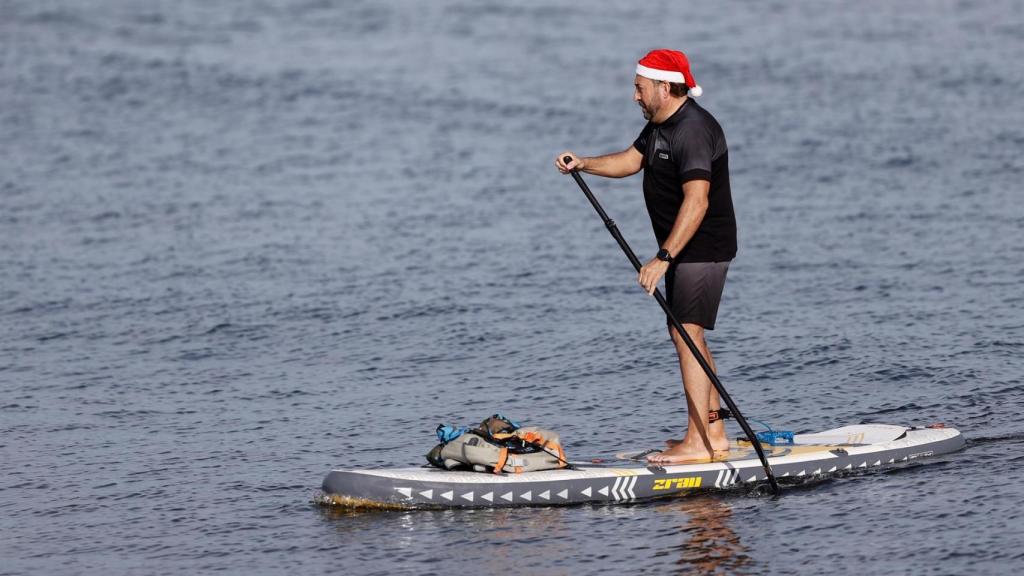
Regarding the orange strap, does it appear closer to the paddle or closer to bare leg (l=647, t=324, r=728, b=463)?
bare leg (l=647, t=324, r=728, b=463)

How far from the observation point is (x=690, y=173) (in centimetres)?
907

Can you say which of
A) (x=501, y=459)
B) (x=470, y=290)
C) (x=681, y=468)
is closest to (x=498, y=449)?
(x=501, y=459)

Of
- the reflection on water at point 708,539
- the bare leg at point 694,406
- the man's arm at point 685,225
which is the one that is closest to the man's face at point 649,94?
the man's arm at point 685,225

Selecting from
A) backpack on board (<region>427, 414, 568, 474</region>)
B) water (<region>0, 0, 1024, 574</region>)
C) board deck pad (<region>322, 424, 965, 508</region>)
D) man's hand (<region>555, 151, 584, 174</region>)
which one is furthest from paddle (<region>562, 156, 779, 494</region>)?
backpack on board (<region>427, 414, 568, 474</region>)

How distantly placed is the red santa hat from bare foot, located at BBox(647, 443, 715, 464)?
89.6 inches

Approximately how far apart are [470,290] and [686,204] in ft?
21.5

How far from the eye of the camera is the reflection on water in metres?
8.26

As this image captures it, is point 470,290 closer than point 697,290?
No

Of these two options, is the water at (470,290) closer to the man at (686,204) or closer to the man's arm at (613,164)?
the man at (686,204)

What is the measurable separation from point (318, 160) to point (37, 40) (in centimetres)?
1313

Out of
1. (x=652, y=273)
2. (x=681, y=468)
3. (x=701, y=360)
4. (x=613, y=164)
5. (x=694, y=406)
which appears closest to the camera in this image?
(x=652, y=273)

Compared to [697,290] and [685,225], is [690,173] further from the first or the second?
[697,290]

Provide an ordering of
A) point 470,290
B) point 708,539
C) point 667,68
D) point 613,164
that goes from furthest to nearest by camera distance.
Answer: point 470,290 → point 613,164 → point 667,68 → point 708,539

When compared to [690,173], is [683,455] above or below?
below
